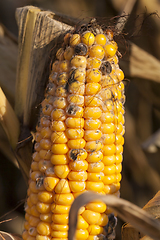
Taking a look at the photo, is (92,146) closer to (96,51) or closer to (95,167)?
(95,167)

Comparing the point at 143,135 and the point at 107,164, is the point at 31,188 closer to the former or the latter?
the point at 107,164

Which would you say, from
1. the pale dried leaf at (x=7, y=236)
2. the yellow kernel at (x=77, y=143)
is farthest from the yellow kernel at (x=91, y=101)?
the pale dried leaf at (x=7, y=236)

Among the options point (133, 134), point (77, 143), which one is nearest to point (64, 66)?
point (77, 143)

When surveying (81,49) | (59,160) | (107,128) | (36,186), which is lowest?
(36,186)

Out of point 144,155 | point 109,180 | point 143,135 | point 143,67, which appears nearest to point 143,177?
point 144,155

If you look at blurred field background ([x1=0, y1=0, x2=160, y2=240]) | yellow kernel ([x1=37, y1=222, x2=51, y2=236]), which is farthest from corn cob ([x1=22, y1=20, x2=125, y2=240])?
blurred field background ([x1=0, y1=0, x2=160, y2=240])

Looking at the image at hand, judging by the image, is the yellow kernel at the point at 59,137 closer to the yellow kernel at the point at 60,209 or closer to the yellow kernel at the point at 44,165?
the yellow kernel at the point at 44,165
